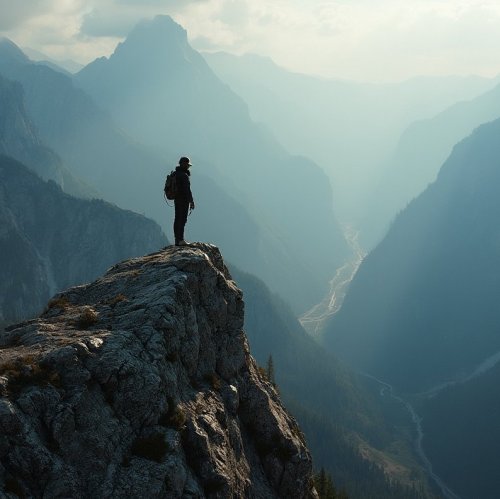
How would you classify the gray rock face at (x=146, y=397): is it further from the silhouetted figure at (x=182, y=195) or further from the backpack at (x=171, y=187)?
the backpack at (x=171, y=187)

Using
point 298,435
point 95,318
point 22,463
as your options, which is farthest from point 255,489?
point 22,463

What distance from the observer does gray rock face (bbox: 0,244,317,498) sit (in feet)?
56.7

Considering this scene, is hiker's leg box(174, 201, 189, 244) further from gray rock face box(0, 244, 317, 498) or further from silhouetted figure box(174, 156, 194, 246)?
gray rock face box(0, 244, 317, 498)

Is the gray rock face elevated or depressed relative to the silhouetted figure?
depressed

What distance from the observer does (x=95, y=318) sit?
2308cm

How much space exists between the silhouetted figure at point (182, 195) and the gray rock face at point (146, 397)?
210 centimetres

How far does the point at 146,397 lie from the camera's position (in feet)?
65.5

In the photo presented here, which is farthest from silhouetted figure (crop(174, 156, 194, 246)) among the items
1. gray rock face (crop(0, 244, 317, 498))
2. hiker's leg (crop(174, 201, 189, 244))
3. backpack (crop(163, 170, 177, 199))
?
gray rock face (crop(0, 244, 317, 498))

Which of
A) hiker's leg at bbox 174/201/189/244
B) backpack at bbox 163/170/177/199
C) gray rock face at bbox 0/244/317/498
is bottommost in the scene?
gray rock face at bbox 0/244/317/498

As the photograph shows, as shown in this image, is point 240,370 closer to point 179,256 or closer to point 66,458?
point 179,256

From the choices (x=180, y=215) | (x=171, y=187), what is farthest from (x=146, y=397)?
(x=171, y=187)

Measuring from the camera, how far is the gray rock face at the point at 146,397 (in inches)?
681

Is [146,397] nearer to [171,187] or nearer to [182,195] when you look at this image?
[182,195]

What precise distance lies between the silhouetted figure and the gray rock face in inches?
82.5
